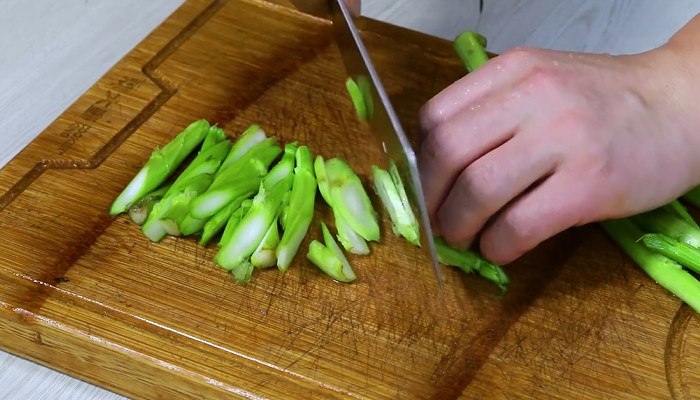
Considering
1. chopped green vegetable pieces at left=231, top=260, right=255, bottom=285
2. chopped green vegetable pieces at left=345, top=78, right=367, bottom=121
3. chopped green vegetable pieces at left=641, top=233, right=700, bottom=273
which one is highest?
chopped green vegetable pieces at left=641, top=233, right=700, bottom=273

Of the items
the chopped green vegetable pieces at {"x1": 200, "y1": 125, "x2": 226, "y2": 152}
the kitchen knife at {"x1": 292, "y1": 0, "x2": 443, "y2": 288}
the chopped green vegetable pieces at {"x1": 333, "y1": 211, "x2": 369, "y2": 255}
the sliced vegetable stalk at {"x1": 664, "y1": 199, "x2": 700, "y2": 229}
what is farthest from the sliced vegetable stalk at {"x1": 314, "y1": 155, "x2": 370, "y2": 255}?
the sliced vegetable stalk at {"x1": 664, "y1": 199, "x2": 700, "y2": 229}

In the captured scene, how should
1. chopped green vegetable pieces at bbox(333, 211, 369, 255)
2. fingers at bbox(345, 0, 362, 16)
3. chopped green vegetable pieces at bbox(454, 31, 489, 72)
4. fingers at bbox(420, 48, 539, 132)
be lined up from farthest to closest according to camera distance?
chopped green vegetable pieces at bbox(454, 31, 489, 72)
fingers at bbox(345, 0, 362, 16)
chopped green vegetable pieces at bbox(333, 211, 369, 255)
fingers at bbox(420, 48, 539, 132)

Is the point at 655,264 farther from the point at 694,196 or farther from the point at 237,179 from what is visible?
the point at 237,179

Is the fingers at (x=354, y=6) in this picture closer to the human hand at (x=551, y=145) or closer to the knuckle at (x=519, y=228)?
the human hand at (x=551, y=145)

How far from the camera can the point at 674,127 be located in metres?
1.32

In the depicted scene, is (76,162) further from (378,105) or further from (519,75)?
(519,75)

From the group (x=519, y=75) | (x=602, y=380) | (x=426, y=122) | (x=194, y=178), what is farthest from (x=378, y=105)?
(x=602, y=380)

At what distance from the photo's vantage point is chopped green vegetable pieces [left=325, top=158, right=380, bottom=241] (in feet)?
4.74

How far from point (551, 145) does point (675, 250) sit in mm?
324

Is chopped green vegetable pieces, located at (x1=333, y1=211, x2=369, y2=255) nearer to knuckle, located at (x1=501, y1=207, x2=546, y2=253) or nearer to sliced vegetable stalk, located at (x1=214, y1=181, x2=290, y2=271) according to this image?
sliced vegetable stalk, located at (x1=214, y1=181, x2=290, y2=271)

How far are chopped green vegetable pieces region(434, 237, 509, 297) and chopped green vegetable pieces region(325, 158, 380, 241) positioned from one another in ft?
0.39

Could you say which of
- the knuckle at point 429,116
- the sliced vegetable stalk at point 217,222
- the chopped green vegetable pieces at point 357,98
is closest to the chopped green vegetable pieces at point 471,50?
the chopped green vegetable pieces at point 357,98

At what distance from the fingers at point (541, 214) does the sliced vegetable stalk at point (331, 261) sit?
0.82 ft

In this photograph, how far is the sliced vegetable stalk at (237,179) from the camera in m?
1.44
